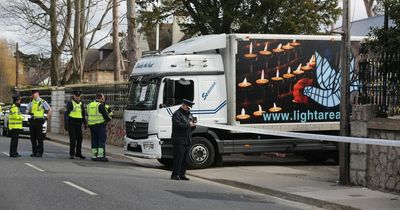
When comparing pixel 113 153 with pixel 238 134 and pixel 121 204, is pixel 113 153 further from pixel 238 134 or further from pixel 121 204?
pixel 121 204

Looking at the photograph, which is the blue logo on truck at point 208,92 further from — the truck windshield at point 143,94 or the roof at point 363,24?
the roof at point 363,24

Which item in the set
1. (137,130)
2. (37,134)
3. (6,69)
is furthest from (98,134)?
(6,69)

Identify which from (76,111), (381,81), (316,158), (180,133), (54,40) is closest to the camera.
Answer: (381,81)

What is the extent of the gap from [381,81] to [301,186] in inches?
107

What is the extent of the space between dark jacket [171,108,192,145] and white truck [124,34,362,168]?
1858 millimetres

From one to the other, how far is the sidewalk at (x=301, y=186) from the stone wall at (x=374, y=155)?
9.7 inches

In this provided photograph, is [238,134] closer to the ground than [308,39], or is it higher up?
closer to the ground

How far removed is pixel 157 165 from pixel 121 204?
7400 millimetres

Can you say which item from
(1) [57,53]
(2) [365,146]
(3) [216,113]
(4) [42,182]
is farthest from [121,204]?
(1) [57,53]

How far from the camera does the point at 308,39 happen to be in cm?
1573

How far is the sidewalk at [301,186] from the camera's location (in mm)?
10080

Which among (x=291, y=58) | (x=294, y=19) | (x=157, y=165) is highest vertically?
(x=294, y=19)

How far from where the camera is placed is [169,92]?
14.5 meters

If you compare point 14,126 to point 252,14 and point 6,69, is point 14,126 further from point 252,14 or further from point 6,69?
point 6,69
